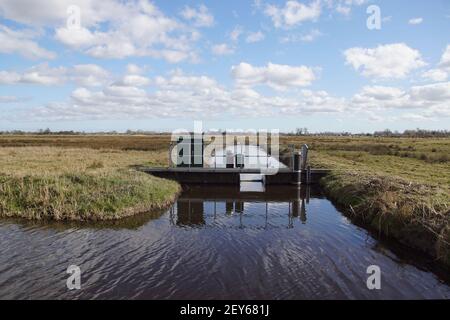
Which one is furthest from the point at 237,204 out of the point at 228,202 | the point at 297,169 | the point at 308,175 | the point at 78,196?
the point at 78,196

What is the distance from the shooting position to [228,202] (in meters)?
19.5

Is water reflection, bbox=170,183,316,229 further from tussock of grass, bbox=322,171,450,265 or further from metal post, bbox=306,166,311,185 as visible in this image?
tussock of grass, bbox=322,171,450,265

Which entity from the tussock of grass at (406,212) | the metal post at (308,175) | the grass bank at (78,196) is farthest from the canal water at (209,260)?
the metal post at (308,175)

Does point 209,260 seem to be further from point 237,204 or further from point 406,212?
point 237,204

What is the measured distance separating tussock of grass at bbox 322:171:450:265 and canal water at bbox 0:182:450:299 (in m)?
0.59

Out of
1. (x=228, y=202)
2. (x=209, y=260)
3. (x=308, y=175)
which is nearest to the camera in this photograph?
(x=209, y=260)

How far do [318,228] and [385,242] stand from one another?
262 cm

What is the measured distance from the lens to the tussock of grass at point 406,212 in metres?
10.8

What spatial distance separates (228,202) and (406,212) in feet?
30.2

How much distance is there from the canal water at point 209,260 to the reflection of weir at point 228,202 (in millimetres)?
194

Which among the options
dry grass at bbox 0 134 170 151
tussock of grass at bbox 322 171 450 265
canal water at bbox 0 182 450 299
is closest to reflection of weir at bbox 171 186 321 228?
canal water at bbox 0 182 450 299
